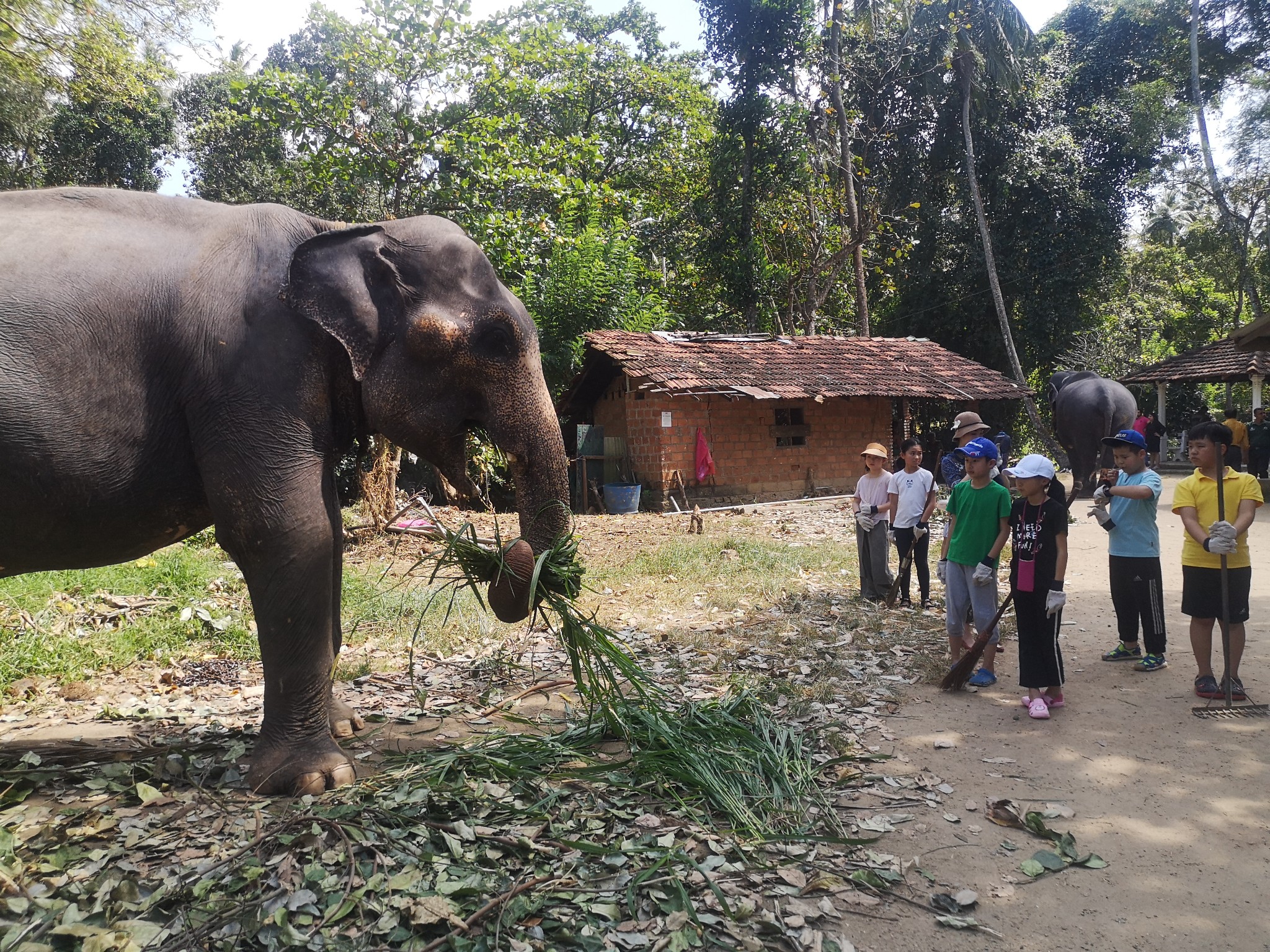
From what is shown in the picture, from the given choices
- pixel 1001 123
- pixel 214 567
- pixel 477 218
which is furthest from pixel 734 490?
pixel 1001 123

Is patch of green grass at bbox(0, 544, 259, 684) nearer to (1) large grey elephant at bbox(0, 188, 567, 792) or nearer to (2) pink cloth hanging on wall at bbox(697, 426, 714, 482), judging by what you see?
(1) large grey elephant at bbox(0, 188, 567, 792)

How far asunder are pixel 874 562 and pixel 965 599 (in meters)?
2.45

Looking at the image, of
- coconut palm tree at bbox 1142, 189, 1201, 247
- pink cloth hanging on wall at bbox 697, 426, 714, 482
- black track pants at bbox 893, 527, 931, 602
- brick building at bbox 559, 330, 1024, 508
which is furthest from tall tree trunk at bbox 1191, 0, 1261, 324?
black track pants at bbox 893, 527, 931, 602

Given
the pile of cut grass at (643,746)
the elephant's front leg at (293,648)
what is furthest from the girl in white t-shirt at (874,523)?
the elephant's front leg at (293,648)

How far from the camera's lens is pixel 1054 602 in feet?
17.4

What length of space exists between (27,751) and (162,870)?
1686mm

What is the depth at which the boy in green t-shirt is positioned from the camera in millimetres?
6109

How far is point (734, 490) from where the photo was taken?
1816 centimetres

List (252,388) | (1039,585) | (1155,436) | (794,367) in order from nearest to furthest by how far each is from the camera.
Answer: (252,388) → (1039,585) → (794,367) → (1155,436)

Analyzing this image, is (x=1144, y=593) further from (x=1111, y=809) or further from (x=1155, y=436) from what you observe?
(x=1155, y=436)

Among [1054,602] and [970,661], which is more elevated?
[1054,602]

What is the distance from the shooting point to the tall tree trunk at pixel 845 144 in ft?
78.4

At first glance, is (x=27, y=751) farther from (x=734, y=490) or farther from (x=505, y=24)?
(x=505, y=24)

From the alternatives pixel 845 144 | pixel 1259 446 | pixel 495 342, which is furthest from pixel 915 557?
pixel 845 144
